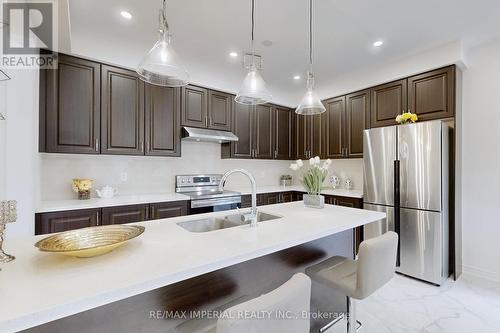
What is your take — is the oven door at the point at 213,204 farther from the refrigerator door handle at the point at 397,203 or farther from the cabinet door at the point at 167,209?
the refrigerator door handle at the point at 397,203

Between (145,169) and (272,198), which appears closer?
(145,169)

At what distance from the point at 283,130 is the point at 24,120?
138 inches

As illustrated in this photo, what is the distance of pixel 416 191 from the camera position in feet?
8.94

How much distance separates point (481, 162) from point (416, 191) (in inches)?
35.2

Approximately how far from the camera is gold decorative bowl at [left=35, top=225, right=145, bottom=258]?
0.92 metres

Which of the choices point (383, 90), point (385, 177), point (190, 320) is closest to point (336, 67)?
point (383, 90)

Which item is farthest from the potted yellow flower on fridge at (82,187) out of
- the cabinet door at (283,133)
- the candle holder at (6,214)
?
the cabinet door at (283,133)

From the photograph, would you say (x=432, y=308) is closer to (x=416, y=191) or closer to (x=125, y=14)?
(x=416, y=191)

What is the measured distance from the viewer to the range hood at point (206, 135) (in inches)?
125

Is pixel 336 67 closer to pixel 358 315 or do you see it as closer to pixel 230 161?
pixel 230 161

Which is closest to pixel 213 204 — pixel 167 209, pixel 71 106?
pixel 167 209

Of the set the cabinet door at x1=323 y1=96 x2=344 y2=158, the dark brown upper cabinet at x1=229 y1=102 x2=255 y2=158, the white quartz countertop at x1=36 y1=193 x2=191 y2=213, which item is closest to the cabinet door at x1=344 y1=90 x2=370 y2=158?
the cabinet door at x1=323 y1=96 x2=344 y2=158

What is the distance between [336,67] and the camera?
3.46 meters

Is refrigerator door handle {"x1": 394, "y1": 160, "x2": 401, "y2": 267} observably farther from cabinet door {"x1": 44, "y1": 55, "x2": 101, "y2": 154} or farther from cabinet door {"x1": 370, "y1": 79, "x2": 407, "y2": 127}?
cabinet door {"x1": 44, "y1": 55, "x2": 101, "y2": 154}
